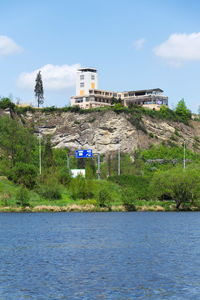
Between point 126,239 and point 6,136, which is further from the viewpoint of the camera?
point 6,136

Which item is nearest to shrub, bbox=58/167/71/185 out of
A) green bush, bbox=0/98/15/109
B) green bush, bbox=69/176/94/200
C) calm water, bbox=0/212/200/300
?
green bush, bbox=69/176/94/200

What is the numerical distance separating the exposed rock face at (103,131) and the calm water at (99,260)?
85.3 meters

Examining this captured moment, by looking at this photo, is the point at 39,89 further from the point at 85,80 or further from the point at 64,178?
the point at 64,178

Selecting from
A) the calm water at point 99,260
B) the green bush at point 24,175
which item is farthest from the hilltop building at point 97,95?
the calm water at point 99,260

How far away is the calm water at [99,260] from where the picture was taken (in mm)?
32812

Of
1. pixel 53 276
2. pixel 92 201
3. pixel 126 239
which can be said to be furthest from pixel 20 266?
pixel 92 201

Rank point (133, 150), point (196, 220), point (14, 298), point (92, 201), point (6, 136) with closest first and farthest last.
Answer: point (14, 298) → point (196, 220) → point (92, 201) → point (6, 136) → point (133, 150)

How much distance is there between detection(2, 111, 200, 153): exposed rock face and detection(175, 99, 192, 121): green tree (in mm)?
9494

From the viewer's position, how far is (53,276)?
37156mm

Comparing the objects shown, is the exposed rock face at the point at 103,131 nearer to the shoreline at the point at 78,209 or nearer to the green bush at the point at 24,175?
the green bush at the point at 24,175

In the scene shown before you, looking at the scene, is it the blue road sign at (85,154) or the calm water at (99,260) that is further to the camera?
the blue road sign at (85,154)

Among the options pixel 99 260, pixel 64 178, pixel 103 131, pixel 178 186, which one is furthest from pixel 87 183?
pixel 99 260

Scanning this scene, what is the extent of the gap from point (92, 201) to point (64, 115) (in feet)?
231

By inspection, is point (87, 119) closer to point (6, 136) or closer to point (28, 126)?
point (28, 126)
